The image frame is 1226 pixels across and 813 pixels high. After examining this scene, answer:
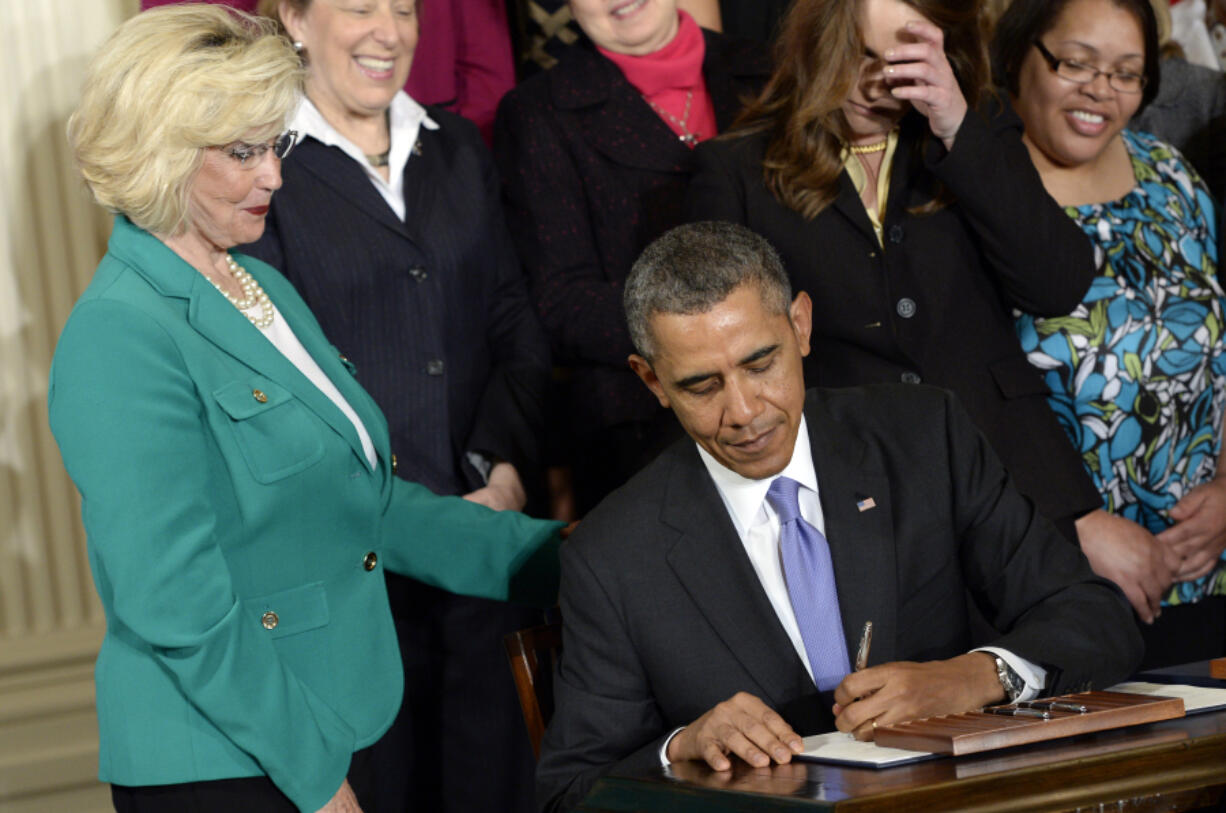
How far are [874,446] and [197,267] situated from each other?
1060 millimetres

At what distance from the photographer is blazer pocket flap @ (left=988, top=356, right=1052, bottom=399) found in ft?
8.83

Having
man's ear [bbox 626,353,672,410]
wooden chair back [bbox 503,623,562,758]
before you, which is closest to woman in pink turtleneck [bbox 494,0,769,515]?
man's ear [bbox 626,353,672,410]

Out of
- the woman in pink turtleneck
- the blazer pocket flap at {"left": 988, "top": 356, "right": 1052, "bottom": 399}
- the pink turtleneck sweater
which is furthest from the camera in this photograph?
the pink turtleneck sweater

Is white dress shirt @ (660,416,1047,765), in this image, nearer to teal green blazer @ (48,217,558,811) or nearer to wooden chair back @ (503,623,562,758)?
wooden chair back @ (503,623,562,758)

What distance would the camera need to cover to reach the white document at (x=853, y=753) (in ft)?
5.04

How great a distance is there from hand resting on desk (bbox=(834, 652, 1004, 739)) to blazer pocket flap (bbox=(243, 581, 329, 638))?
0.77 meters

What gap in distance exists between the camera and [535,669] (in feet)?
7.20

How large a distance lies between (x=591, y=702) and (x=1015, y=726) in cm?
65

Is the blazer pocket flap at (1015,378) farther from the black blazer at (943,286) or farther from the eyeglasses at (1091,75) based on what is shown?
the eyeglasses at (1091,75)

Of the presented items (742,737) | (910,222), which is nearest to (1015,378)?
(910,222)

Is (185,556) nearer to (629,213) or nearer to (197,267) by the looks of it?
(197,267)

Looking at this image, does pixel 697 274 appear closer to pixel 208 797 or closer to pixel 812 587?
pixel 812 587

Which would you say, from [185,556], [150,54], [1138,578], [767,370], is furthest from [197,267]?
[1138,578]

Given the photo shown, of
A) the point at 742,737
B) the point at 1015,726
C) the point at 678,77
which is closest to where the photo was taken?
the point at 1015,726
